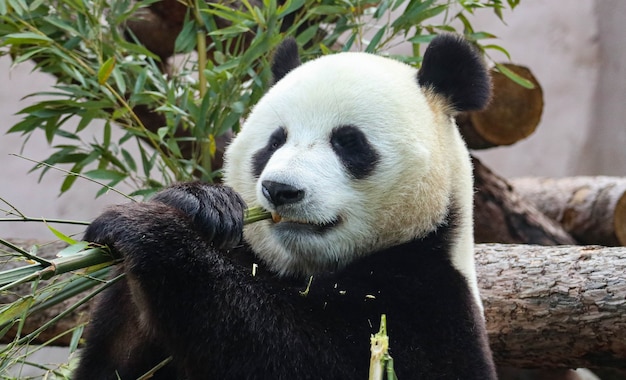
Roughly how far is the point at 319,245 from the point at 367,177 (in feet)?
0.91

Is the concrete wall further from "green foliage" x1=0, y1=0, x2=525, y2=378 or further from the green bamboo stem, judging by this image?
the green bamboo stem

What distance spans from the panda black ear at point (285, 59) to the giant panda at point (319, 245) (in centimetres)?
1

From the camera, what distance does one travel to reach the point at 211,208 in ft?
6.91

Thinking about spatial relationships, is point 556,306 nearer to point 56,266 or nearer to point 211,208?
point 211,208

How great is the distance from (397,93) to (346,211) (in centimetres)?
46

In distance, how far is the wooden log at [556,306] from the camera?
3047 mm

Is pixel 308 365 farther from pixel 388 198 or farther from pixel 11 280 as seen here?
pixel 11 280

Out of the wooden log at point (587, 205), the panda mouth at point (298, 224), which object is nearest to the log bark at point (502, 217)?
the wooden log at point (587, 205)

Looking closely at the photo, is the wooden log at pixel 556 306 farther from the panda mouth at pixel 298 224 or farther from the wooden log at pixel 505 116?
the wooden log at pixel 505 116

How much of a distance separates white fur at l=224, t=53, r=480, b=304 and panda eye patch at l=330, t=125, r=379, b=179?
19 mm

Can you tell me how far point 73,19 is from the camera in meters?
3.76

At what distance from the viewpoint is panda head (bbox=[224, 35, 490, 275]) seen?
7.67 feet

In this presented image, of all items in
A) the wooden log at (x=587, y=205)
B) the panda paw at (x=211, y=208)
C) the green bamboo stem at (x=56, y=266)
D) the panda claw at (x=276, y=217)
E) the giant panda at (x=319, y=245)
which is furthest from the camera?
the wooden log at (x=587, y=205)

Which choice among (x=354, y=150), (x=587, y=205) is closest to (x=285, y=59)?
(x=354, y=150)
